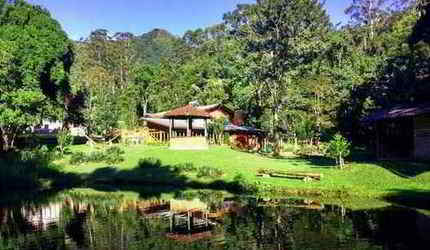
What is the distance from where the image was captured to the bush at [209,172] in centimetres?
4288

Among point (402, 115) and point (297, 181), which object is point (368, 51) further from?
point (297, 181)

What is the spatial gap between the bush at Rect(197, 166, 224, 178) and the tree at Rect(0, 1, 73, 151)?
64.5ft

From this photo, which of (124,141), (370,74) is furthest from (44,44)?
(370,74)

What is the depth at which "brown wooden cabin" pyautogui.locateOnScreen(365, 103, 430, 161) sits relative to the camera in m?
42.3

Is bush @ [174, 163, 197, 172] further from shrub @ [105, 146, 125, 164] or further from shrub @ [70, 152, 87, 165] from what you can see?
shrub @ [70, 152, 87, 165]

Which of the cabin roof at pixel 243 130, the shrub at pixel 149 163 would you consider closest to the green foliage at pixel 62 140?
the shrub at pixel 149 163

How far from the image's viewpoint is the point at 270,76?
64.0 m

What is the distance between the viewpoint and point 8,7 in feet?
195

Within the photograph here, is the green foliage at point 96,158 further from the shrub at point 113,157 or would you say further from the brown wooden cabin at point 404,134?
the brown wooden cabin at point 404,134

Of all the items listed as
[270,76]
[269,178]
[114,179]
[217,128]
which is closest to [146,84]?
[217,128]

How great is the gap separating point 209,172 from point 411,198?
1696 centimetres

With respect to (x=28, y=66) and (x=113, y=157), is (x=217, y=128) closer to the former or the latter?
(x=113, y=157)

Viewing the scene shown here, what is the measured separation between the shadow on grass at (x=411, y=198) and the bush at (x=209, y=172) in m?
14.3

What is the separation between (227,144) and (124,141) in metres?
14.0
